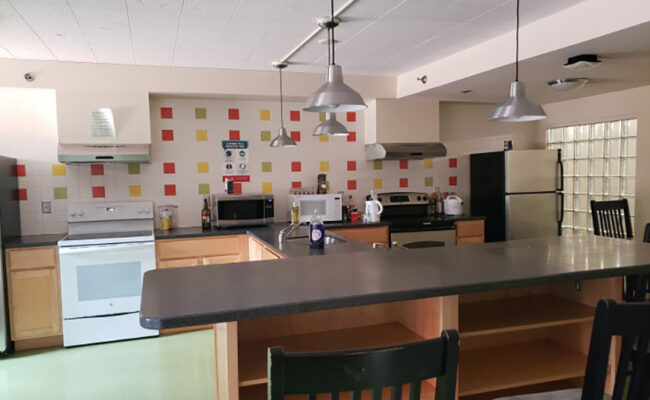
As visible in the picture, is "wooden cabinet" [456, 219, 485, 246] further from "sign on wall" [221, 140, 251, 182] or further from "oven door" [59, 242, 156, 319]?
"oven door" [59, 242, 156, 319]

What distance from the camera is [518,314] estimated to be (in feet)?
6.29

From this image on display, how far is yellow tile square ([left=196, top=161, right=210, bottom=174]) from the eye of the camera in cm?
444

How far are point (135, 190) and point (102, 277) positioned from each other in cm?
93

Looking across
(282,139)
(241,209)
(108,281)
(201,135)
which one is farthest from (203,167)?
(108,281)

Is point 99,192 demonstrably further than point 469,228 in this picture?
No

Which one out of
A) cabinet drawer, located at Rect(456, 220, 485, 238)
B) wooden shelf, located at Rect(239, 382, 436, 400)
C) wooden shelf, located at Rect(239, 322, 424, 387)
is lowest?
wooden shelf, located at Rect(239, 382, 436, 400)

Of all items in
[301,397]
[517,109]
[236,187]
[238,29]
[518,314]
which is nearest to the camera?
[301,397]

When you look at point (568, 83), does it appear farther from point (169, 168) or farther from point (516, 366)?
point (169, 168)

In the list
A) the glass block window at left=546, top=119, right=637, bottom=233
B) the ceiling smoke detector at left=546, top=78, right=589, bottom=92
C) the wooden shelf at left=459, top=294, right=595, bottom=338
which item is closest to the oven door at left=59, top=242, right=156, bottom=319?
the wooden shelf at left=459, top=294, right=595, bottom=338

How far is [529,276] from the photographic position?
5.14 feet

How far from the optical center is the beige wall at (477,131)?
5.20 meters

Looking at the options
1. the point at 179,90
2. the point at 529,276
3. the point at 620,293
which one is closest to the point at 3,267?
the point at 179,90

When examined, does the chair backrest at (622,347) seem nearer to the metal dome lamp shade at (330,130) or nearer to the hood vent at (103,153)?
the metal dome lamp shade at (330,130)

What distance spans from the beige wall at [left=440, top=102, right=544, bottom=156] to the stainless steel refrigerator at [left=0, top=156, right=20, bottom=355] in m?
4.15
